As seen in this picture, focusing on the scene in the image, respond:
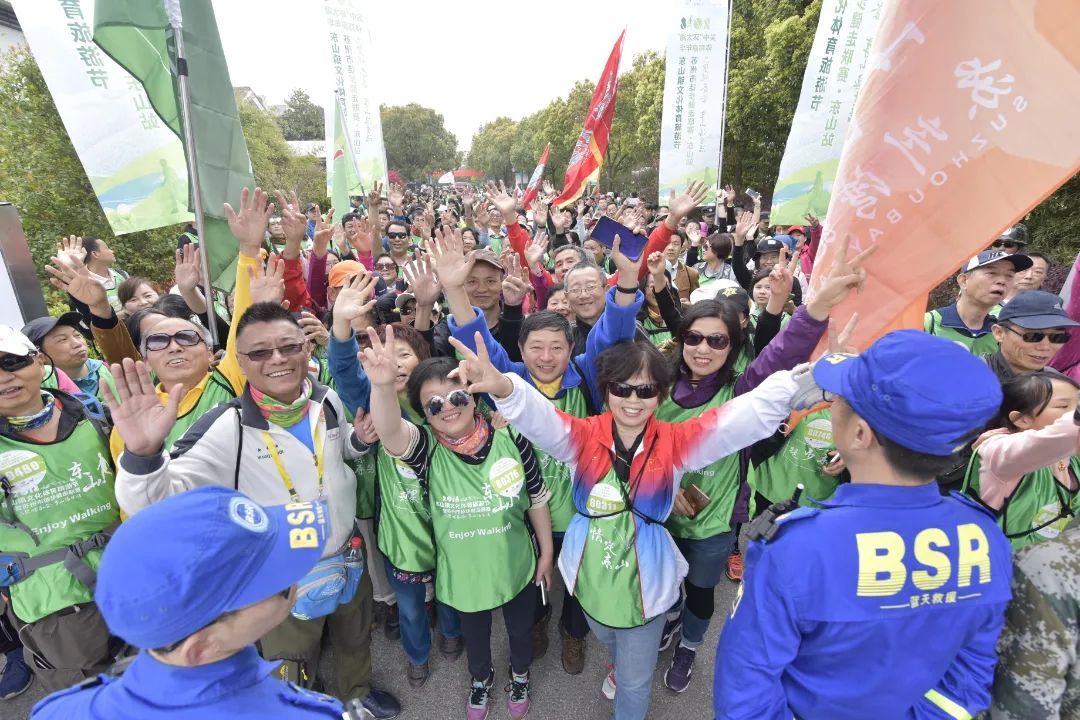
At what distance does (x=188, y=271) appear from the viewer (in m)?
3.35

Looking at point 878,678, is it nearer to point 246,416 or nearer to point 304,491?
point 304,491

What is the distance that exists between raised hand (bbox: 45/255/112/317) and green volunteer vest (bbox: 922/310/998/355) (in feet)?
17.4

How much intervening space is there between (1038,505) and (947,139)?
157 cm

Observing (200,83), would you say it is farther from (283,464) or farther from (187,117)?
(283,464)

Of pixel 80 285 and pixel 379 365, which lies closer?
pixel 379 365

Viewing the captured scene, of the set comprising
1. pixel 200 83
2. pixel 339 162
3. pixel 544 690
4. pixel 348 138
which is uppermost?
pixel 200 83

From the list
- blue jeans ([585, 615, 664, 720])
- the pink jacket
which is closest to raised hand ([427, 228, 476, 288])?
blue jeans ([585, 615, 664, 720])

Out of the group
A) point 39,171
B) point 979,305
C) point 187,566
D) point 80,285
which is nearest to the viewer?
point 187,566

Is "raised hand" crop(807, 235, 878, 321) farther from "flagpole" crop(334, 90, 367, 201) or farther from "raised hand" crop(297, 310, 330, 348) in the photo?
"flagpole" crop(334, 90, 367, 201)

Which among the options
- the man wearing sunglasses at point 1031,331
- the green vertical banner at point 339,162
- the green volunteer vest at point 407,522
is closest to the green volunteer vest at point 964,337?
the man wearing sunglasses at point 1031,331

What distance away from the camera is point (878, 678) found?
1.29 m

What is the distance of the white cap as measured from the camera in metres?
2.11

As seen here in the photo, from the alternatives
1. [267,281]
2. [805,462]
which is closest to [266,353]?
[267,281]

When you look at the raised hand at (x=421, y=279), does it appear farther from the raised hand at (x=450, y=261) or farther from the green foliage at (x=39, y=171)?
the green foliage at (x=39, y=171)
